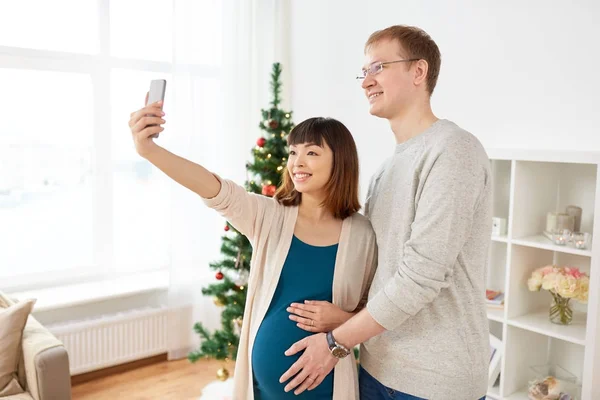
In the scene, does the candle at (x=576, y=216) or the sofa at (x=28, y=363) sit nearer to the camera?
the sofa at (x=28, y=363)

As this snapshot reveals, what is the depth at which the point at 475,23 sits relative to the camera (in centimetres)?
314

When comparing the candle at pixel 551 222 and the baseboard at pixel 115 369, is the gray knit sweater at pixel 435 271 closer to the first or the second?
the candle at pixel 551 222

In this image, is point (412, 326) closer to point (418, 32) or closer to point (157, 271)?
point (418, 32)

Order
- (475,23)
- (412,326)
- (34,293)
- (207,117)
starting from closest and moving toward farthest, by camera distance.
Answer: (412,326), (475,23), (34,293), (207,117)

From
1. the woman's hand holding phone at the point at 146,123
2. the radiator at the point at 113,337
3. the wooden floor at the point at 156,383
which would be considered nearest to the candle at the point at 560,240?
the woman's hand holding phone at the point at 146,123

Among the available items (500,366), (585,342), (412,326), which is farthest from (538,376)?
(412,326)

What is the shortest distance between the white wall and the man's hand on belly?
1.85 metres

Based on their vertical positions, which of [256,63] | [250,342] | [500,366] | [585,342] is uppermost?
[256,63]

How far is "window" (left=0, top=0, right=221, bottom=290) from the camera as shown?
3688mm

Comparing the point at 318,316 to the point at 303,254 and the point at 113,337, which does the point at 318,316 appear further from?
the point at 113,337

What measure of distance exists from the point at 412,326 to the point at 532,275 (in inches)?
58.7

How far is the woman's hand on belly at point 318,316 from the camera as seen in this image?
1.54 m

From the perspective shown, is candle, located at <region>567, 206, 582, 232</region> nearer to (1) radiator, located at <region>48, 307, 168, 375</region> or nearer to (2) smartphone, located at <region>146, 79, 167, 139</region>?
(2) smartphone, located at <region>146, 79, 167, 139</region>

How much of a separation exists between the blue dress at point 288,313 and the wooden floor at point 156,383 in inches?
84.0
